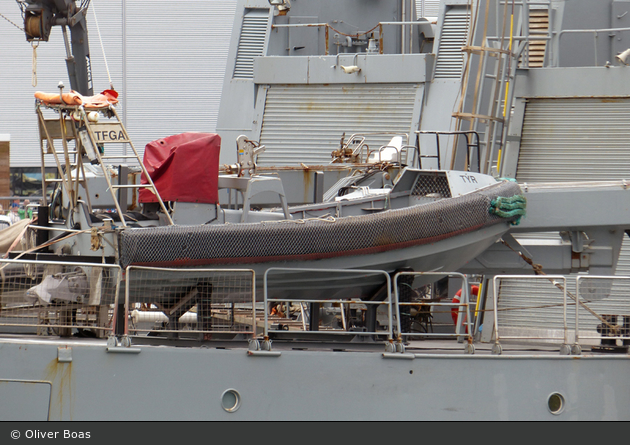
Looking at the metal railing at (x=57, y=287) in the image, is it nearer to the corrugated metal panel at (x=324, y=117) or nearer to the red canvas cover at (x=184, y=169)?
the red canvas cover at (x=184, y=169)

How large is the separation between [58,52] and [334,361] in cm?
2657

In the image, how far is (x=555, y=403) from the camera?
6770 mm

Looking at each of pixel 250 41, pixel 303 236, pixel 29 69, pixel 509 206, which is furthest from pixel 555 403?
pixel 29 69

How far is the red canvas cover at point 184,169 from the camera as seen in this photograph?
7043mm

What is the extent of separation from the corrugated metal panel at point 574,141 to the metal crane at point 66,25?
10.5 m

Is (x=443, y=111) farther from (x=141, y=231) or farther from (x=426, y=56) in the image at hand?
(x=141, y=231)

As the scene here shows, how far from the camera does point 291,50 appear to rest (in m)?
15.7

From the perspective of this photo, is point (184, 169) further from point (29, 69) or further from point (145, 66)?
point (29, 69)

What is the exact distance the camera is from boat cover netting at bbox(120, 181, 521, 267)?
6.34m

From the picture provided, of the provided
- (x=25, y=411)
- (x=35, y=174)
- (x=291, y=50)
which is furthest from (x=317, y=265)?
(x=35, y=174)

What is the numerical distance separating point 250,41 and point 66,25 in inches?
166

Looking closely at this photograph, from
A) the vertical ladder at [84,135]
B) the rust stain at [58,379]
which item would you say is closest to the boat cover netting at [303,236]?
the vertical ladder at [84,135]

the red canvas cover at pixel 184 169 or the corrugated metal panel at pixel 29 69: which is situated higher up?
the corrugated metal panel at pixel 29 69

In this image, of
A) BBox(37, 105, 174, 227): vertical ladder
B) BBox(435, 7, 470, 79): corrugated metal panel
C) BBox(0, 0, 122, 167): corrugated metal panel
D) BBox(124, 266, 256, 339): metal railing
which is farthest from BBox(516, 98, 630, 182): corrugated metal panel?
BBox(0, 0, 122, 167): corrugated metal panel
